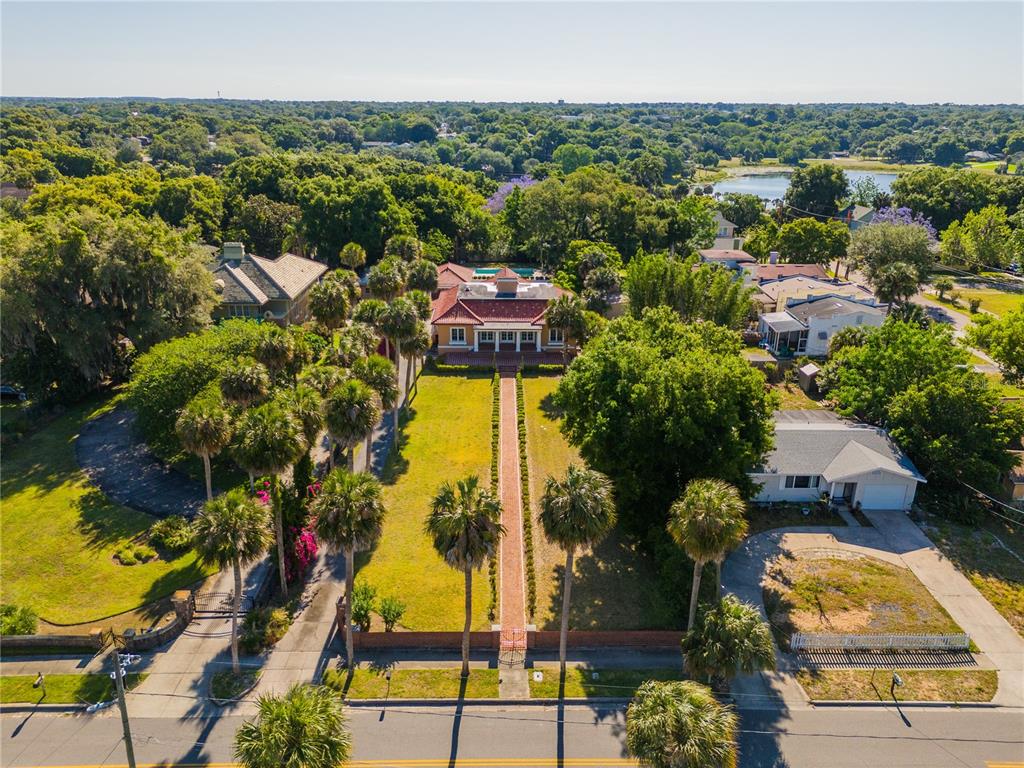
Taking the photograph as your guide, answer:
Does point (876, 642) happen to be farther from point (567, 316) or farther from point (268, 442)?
point (567, 316)

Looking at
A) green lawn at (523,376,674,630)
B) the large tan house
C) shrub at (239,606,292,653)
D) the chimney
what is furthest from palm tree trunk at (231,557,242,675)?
the chimney

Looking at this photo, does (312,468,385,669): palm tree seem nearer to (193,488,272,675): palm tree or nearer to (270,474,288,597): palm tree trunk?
(193,488,272,675): palm tree

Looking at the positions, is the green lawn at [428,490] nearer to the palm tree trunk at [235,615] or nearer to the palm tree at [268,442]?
the palm tree at [268,442]

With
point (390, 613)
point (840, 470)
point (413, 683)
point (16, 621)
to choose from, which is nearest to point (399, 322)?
point (390, 613)

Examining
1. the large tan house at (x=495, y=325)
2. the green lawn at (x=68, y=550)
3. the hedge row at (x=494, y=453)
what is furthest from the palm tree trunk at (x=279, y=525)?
the large tan house at (x=495, y=325)

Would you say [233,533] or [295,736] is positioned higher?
[233,533]

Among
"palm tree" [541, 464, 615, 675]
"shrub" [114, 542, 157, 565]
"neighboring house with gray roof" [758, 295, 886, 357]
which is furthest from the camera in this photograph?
"neighboring house with gray roof" [758, 295, 886, 357]

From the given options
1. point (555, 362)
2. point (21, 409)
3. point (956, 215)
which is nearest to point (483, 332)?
point (555, 362)
